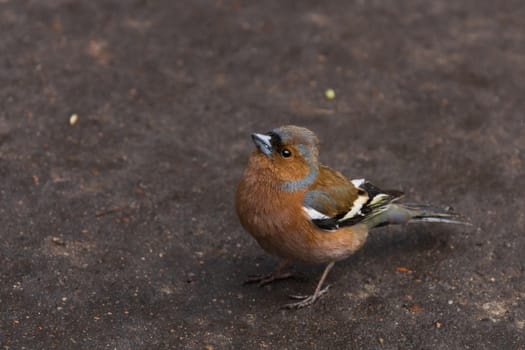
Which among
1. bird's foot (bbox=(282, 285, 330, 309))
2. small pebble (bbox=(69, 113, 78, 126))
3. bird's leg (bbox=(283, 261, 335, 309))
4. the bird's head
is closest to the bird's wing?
the bird's head

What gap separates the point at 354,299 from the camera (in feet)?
17.4

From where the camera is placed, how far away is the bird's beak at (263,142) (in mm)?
4859

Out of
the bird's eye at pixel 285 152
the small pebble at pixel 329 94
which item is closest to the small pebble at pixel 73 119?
the small pebble at pixel 329 94

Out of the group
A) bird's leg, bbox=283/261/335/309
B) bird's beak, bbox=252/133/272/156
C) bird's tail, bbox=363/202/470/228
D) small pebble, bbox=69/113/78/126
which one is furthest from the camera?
small pebble, bbox=69/113/78/126

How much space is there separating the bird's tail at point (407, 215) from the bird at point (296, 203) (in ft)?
0.56

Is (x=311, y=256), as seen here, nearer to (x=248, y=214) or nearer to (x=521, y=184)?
(x=248, y=214)

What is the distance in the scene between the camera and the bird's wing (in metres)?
4.98

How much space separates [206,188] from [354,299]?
1.64 m

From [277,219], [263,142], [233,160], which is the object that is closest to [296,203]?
[277,219]

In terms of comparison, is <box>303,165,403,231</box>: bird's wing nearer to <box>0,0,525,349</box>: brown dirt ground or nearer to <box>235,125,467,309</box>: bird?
<box>235,125,467,309</box>: bird

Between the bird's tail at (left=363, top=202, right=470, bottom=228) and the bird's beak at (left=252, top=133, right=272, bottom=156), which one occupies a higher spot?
the bird's beak at (left=252, top=133, right=272, bottom=156)

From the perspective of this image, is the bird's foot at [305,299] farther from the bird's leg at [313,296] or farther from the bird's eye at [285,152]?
the bird's eye at [285,152]

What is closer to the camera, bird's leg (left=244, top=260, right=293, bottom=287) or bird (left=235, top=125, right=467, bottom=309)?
bird (left=235, top=125, right=467, bottom=309)

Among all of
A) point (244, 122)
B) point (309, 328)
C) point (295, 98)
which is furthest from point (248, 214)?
point (295, 98)
